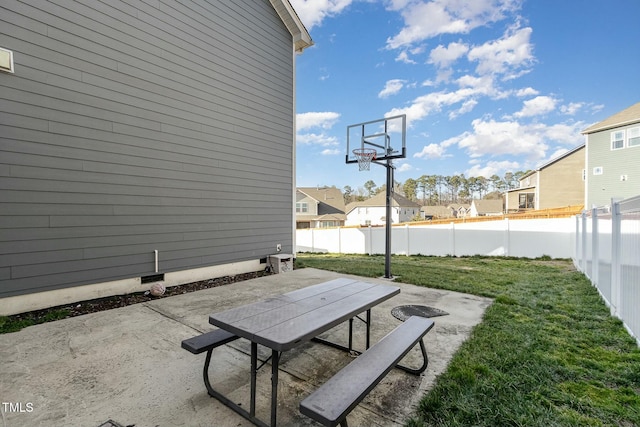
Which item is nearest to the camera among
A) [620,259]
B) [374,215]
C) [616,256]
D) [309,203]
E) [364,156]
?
[620,259]

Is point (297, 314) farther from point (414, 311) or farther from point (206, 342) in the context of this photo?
point (414, 311)

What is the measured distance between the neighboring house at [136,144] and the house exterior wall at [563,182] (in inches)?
899

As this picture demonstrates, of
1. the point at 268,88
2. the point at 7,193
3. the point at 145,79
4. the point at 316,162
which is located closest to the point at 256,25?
the point at 268,88

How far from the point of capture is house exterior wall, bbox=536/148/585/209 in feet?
67.4

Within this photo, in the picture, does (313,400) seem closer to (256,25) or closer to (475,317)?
(475,317)

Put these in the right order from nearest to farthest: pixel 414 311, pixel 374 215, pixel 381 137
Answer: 1. pixel 414 311
2. pixel 381 137
3. pixel 374 215

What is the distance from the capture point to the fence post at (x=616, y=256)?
139 inches

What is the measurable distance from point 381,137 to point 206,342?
19.2ft

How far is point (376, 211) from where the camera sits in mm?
37500

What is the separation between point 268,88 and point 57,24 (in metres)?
3.90

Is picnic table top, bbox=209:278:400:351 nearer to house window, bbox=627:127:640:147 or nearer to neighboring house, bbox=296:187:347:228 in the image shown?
house window, bbox=627:127:640:147

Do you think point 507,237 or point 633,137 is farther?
point 633,137

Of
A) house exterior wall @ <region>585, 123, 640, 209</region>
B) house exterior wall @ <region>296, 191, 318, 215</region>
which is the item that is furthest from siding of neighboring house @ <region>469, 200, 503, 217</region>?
house exterior wall @ <region>585, 123, 640, 209</region>

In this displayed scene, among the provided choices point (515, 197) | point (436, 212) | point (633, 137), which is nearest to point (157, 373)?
point (633, 137)
